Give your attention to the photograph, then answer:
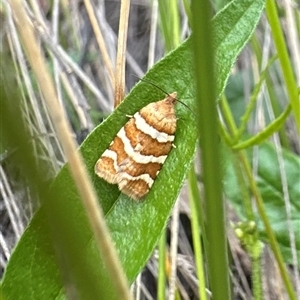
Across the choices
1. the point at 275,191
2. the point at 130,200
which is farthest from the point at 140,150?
the point at 275,191

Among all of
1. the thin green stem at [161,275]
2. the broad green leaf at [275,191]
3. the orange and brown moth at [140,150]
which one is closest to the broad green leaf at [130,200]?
the orange and brown moth at [140,150]

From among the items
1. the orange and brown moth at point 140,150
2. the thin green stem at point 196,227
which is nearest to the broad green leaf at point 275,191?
the thin green stem at point 196,227

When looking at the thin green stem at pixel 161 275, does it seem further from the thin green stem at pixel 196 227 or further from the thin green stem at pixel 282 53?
the thin green stem at pixel 282 53

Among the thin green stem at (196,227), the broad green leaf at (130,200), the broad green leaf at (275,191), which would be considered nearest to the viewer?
the broad green leaf at (130,200)

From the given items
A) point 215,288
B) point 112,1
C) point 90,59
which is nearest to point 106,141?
point 215,288

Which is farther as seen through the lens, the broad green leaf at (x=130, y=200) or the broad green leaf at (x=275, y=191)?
the broad green leaf at (x=275, y=191)

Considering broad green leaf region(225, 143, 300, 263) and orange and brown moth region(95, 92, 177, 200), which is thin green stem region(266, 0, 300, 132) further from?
broad green leaf region(225, 143, 300, 263)

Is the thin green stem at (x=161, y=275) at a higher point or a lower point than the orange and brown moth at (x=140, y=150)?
lower

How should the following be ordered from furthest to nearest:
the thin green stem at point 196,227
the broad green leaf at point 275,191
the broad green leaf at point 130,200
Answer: the broad green leaf at point 275,191 < the thin green stem at point 196,227 < the broad green leaf at point 130,200
